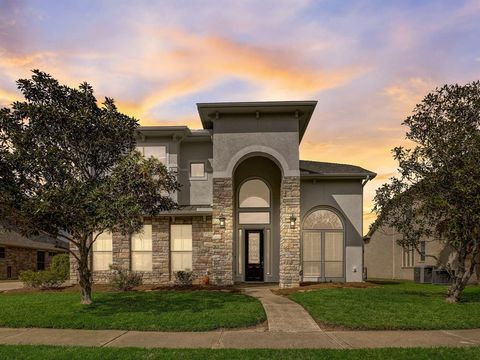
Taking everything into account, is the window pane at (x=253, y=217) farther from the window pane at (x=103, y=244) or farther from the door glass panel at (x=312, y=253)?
the window pane at (x=103, y=244)

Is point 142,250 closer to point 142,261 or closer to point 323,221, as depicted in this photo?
point 142,261

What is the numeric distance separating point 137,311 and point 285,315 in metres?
4.16

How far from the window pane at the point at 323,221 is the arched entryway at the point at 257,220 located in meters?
1.53

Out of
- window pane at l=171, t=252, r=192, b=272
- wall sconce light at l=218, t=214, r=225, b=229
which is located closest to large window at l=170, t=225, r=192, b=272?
window pane at l=171, t=252, r=192, b=272

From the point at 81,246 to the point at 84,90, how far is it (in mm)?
4756

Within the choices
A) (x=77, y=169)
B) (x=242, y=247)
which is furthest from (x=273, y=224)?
(x=77, y=169)

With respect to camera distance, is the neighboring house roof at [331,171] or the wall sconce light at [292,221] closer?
the wall sconce light at [292,221]

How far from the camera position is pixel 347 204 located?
2158 cm

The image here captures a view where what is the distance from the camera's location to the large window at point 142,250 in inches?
830

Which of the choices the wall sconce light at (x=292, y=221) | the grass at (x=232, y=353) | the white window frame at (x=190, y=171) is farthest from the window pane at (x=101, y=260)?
the grass at (x=232, y=353)

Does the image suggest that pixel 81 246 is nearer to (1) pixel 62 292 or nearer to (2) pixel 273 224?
(1) pixel 62 292

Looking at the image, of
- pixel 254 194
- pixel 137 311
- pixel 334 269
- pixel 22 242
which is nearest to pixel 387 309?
pixel 137 311

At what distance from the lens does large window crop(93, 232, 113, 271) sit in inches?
838

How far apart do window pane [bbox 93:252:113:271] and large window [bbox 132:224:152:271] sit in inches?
49.2
